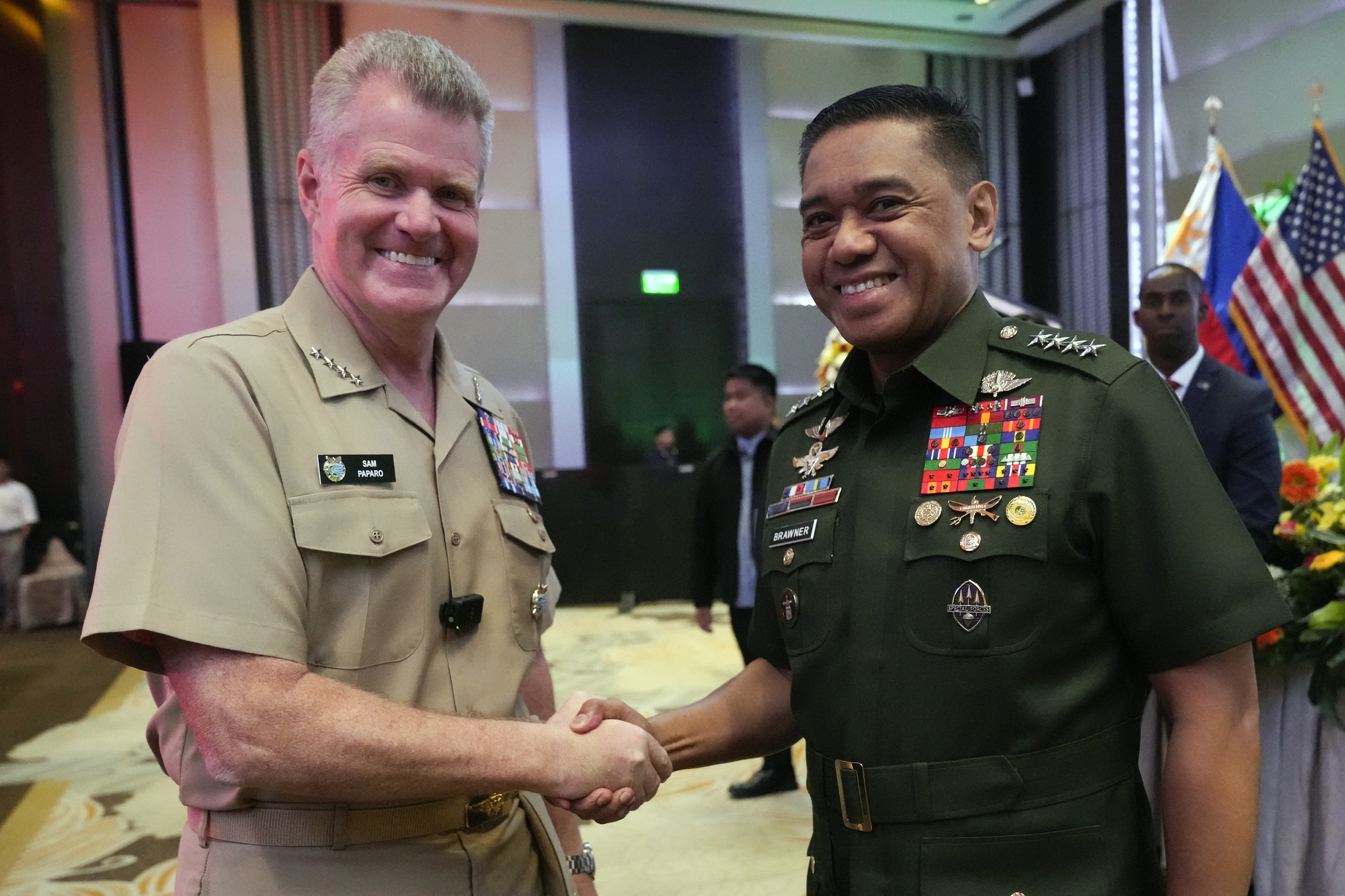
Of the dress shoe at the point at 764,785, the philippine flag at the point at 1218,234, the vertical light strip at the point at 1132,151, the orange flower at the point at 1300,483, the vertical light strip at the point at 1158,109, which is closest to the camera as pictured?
the orange flower at the point at 1300,483

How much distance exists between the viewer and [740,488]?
407 centimetres

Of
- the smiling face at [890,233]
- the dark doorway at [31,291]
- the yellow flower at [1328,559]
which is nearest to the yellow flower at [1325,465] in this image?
the yellow flower at [1328,559]

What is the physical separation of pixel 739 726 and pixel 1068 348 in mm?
748

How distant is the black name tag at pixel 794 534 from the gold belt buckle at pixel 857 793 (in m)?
0.29

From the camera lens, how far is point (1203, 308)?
4.64 m

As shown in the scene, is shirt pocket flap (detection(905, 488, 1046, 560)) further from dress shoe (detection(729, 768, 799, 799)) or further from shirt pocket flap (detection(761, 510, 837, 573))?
dress shoe (detection(729, 768, 799, 799))

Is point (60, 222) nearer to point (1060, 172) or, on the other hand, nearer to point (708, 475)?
point (708, 475)

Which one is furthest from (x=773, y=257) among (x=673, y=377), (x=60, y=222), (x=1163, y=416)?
(x=1163, y=416)

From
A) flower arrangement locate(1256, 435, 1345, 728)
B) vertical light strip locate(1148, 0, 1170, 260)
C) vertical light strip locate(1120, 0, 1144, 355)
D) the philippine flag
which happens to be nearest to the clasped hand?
flower arrangement locate(1256, 435, 1345, 728)

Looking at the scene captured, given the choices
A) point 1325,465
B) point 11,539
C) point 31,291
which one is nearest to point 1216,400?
point 1325,465

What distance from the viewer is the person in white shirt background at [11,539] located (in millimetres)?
7012

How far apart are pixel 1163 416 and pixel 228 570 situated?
1038 millimetres

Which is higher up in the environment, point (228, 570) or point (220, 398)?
point (220, 398)

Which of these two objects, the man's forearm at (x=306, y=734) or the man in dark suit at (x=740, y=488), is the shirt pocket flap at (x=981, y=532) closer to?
the man's forearm at (x=306, y=734)
